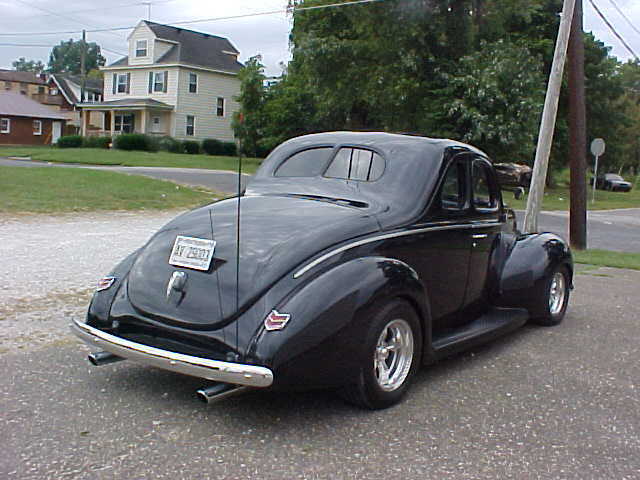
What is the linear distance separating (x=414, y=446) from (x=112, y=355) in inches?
79.5

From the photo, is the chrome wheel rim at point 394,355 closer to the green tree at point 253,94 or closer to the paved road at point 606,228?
the paved road at point 606,228

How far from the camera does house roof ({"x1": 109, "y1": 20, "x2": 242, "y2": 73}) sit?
50.4 metres

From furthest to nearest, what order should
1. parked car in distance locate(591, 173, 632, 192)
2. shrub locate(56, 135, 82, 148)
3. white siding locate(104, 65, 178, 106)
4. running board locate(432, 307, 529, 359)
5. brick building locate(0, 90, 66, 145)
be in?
brick building locate(0, 90, 66, 145)
parked car in distance locate(591, 173, 632, 192)
white siding locate(104, 65, 178, 106)
shrub locate(56, 135, 82, 148)
running board locate(432, 307, 529, 359)

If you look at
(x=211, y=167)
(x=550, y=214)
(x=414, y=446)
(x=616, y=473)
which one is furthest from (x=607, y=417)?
(x=211, y=167)

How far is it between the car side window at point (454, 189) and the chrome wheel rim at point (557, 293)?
1.72 m

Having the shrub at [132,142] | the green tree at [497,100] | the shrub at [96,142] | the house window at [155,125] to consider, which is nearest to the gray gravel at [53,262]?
the green tree at [497,100]

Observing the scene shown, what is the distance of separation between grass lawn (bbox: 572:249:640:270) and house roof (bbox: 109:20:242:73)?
39.0 meters

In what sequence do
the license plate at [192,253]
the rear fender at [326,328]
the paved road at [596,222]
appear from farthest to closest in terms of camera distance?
the paved road at [596,222], the license plate at [192,253], the rear fender at [326,328]

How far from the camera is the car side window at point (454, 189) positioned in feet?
18.5

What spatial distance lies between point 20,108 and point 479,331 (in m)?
57.3

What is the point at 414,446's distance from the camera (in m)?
4.03

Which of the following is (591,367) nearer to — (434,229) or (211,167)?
(434,229)

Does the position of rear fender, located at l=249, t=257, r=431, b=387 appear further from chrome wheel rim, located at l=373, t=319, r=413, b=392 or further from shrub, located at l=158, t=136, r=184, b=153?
shrub, located at l=158, t=136, r=184, b=153

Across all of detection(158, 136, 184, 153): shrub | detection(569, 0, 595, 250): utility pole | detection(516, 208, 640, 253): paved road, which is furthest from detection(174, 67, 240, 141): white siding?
detection(569, 0, 595, 250): utility pole
